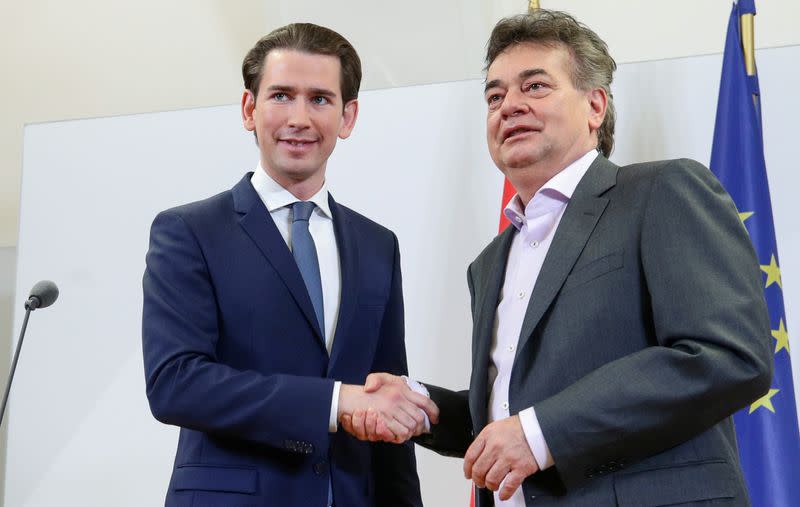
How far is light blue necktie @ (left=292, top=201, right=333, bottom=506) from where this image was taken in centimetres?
216

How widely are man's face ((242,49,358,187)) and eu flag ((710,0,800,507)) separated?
5.19 ft

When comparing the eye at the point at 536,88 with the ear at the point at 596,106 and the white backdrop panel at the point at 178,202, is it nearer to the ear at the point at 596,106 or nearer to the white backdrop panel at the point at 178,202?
the ear at the point at 596,106

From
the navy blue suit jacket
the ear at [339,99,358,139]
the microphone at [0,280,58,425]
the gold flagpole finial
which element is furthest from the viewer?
the gold flagpole finial

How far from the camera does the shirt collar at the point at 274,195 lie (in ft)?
7.49

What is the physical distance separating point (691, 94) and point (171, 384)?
7.95ft

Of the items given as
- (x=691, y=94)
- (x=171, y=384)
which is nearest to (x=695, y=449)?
(x=171, y=384)

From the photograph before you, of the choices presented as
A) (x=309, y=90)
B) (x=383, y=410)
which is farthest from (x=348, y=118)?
(x=383, y=410)

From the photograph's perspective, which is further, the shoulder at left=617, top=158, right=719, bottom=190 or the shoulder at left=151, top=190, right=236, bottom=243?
the shoulder at left=151, top=190, right=236, bottom=243

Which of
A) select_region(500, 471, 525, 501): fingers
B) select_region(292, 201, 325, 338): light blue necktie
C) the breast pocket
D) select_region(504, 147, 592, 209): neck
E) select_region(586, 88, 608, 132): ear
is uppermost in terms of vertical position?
select_region(586, 88, 608, 132): ear

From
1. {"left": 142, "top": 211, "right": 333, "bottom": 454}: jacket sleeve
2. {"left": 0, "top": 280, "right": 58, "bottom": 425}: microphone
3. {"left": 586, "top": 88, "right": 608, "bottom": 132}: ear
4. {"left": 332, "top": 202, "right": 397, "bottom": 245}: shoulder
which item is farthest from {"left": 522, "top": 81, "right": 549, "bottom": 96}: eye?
{"left": 0, "top": 280, "right": 58, "bottom": 425}: microphone

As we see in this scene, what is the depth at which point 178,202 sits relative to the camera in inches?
159

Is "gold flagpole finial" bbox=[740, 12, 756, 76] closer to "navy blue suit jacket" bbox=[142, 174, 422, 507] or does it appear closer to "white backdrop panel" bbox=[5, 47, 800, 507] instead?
"white backdrop panel" bbox=[5, 47, 800, 507]

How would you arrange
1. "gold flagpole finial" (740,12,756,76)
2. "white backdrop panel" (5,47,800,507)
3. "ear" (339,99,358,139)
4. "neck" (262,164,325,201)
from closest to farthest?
"neck" (262,164,325,201)
"ear" (339,99,358,139)
"gold flagpole finial" (740,12,756,76)
"white backdrop panel" (5,47,800,507)

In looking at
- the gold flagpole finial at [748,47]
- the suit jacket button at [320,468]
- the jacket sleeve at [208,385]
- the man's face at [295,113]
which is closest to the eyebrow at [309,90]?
the man's face at [295,113]
